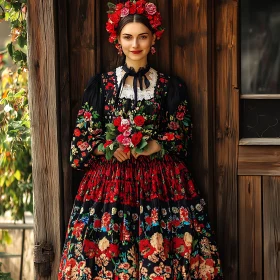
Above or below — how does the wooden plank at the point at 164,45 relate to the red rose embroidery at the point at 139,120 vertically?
above

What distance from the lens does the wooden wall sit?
3539 mm

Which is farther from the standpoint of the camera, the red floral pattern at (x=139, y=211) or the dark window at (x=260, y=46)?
the dark window at (x=260, y=46)

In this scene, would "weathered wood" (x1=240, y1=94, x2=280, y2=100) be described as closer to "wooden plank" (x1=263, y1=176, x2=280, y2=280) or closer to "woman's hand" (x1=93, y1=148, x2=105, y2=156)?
"wooden plank" (x1=263, y1=176, x2=280, y2=280)

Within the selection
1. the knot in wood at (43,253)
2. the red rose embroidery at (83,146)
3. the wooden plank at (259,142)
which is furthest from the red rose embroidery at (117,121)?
the knot in wood at (43,253)

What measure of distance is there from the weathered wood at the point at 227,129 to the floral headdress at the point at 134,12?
15.4 inches

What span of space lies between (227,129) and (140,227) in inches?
30.9

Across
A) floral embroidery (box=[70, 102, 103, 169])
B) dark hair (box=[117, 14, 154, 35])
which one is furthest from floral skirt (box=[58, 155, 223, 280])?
dark hair (box=[117, 14, 154, 35])

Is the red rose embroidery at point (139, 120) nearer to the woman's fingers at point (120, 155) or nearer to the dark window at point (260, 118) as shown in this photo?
the woman's fingers at point (120, 155)

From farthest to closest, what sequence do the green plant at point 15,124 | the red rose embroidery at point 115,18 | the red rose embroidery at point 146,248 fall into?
the green plant at point 15,124 < the red rose embroidery at point 115,18 < the red rose embroidery at point 146,248

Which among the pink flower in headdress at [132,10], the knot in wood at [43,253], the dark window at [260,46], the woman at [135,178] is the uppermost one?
the pink flower in headdress at [132,10]

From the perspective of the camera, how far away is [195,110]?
3.59 m

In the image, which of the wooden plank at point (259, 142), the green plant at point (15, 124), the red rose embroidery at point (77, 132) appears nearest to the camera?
the red rose embroidery at point (77, 132)

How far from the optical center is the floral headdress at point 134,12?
3336 millimetres

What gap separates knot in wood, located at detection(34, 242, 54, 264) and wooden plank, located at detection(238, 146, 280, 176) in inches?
47.1
